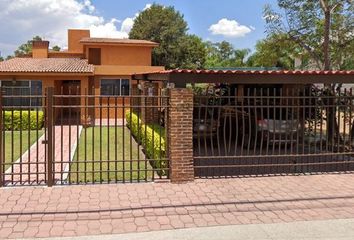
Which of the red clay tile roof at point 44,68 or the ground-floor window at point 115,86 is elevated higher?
the red clay tile roof at point 44,68

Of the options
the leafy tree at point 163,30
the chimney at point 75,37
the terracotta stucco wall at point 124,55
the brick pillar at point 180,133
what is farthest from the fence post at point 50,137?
the leafy tree at point 163,30

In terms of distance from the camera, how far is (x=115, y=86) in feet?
75.2

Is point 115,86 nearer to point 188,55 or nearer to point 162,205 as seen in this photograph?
point 162,205

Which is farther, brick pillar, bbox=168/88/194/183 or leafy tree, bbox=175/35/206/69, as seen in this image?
leafy tree, bbox=175/35/206/69

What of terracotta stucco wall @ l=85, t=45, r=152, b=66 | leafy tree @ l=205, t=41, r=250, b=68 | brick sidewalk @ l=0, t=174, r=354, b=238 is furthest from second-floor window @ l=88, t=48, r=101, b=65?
leafy tree @ l=205, t=41, r=250, b=68

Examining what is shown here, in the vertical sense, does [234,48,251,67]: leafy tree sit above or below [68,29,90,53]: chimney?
→ above

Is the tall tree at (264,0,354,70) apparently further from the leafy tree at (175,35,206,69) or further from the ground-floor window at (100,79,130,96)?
the leafy tree at (175,35,206,69)

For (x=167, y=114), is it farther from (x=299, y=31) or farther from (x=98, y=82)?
(x=98, y=82)

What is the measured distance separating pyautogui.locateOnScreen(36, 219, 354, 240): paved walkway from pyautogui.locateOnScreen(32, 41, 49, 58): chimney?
2578 cm

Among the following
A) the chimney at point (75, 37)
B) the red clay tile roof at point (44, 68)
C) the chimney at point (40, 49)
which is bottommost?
the red clay tile roof at point (44, 68)

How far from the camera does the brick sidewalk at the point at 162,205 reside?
5.43 metres

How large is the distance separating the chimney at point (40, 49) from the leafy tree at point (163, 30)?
1679 centimetres

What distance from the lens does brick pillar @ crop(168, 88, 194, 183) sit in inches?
293

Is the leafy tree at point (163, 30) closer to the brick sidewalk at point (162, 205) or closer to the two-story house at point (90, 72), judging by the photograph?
the two-story house at point (90, 72)
